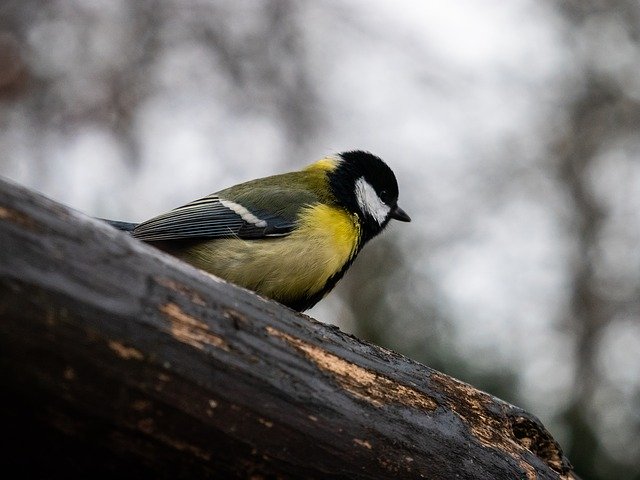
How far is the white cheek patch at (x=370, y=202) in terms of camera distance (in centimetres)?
326

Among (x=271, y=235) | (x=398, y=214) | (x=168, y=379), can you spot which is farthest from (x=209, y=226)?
(x=168, y=379)

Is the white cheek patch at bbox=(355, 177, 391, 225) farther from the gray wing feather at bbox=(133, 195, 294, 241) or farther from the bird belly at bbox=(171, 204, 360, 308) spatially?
the gray wing feather at bbox=(133, 195, 294, 241)

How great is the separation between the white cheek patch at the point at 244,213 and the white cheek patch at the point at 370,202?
0.50m

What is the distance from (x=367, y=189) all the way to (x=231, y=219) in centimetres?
70

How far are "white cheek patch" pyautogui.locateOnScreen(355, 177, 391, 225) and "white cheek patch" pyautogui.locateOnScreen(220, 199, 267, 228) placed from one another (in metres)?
0.50

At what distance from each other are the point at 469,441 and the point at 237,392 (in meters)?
0.73

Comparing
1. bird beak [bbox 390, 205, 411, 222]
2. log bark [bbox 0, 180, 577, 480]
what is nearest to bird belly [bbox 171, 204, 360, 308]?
bird beak [bbox 390, 205, 411, 222]

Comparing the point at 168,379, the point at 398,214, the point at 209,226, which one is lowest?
the point at 168,379

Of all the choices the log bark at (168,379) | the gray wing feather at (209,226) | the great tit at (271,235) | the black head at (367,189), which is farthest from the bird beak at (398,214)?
the log bark at (168,379)

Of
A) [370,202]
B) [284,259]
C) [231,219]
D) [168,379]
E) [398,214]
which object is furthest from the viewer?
[398,214]

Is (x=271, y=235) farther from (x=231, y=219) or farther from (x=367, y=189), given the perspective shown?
(x=367, y=189)

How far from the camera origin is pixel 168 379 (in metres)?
1.52

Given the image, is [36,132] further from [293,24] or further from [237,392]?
[237,392]

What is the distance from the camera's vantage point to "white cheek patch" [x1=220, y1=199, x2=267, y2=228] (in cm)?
290
